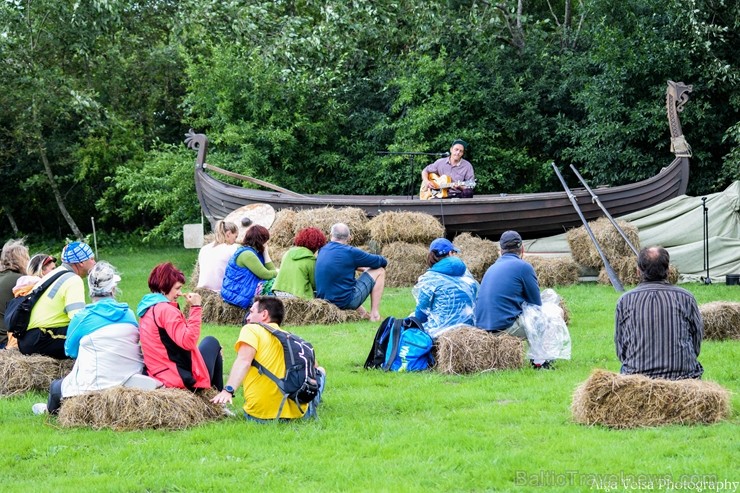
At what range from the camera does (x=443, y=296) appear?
29.1ft

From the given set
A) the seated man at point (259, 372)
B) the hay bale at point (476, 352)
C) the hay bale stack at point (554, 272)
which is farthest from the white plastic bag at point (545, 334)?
the hay bale stack at point (554, 272)

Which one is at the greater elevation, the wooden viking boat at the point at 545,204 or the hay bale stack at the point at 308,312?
the wooden viking boat at the point at 545,204

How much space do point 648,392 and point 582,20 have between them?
1691 cm

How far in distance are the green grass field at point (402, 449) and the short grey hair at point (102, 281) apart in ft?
3.10

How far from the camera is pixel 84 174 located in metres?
23.1

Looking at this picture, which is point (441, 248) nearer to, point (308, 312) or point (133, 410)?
point (308, 312)

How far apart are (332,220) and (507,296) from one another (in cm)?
698

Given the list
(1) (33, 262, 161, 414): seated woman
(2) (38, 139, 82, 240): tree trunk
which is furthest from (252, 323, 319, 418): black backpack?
(2) (38, 139, 82, 240): tree trunk

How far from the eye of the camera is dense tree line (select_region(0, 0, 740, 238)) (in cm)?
1825

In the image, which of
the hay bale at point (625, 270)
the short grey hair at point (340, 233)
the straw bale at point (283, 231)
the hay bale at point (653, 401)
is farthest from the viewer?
the straw bale at point (283, 231)

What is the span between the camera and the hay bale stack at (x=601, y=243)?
48.7 ft

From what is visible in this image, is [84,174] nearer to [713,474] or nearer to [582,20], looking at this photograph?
[582,20]

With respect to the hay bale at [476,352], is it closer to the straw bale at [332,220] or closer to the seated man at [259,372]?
the seated man at [259,372]

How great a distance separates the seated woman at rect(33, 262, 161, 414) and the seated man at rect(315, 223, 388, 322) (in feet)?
14.9
